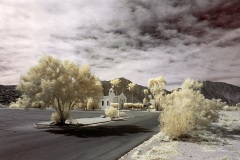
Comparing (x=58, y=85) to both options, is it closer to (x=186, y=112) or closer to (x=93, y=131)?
(x=93, y=131)

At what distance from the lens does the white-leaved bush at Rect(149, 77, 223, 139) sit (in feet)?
56.3

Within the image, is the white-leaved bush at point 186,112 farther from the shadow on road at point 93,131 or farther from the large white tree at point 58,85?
the large white tree at point 58,85

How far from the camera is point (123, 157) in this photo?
38.4ft

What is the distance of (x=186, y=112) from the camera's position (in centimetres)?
1892

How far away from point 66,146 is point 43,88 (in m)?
10.7

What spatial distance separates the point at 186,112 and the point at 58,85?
505 inches

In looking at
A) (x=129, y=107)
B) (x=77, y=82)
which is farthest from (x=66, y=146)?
(x=129, y=107)

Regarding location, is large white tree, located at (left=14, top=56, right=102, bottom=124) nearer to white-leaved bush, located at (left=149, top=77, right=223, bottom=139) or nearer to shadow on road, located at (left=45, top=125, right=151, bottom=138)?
shadow on road, located at (left=45, top=125, right=151, bottom=138)

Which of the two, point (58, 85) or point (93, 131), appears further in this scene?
point (58, 85)

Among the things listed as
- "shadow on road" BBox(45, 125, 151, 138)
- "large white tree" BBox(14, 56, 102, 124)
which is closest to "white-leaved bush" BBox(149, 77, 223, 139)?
"shadow on road" BBox(45, 125, 151, 138)

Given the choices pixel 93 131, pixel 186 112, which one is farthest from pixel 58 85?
pixel 186 112

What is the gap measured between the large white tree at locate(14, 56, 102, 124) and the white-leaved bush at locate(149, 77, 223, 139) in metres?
8.28

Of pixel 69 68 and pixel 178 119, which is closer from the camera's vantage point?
pixel 178 119

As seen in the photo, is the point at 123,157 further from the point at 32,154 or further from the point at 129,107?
the point at 129,107
